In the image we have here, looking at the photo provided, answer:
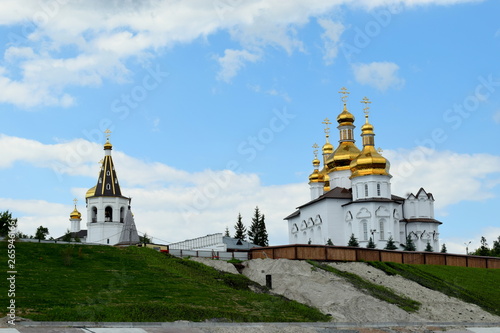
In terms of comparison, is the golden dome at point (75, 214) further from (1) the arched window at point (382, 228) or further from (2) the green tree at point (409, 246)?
(2) the green tree at point (409, 246)

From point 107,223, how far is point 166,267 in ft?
122

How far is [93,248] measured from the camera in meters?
28.0

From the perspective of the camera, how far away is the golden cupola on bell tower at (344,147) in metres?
56.7

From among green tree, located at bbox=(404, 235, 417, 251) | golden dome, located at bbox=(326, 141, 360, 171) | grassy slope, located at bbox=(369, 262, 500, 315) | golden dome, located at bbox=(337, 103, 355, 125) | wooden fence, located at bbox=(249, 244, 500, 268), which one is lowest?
grassy slope, located at bbox=(369, 262, 500, 315)

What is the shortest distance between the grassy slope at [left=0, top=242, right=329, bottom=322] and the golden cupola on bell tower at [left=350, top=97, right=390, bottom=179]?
2606 cm

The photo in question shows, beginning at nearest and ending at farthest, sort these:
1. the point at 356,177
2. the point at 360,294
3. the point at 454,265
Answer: the point at 360,294
the point at 454,265
the point at 356,177

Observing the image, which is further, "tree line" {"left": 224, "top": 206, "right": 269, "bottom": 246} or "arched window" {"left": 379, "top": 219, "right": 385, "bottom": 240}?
"tree line" {"left": 224, "top": 206, "right": 269, "bottom": 246}

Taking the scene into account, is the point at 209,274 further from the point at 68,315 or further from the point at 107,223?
the point at 107,223

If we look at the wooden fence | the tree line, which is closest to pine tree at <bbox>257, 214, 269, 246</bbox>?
the tree line

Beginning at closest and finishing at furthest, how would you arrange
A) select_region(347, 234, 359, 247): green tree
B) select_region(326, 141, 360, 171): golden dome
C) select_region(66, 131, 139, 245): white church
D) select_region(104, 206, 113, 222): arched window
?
select_region(347, 234, 359, 247): green tree → select_region(326, 141, 360, 171): golden dome → select_region(66, 131, 139, 245): white church → select_region(104, 206, 113, 222): arched window

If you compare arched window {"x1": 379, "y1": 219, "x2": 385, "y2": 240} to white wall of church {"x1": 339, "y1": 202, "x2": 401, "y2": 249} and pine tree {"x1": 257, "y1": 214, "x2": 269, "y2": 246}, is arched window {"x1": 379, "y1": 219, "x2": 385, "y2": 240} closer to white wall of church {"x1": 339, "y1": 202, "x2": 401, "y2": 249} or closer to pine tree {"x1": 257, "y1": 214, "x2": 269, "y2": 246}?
white wall of church {"x1": 339, "y1": 202, "x2": 401, "y2": 249}

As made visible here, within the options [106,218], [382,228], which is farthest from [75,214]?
[382,228]

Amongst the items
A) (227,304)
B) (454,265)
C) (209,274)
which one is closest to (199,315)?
(227,304)

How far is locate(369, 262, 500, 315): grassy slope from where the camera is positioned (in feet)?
93.8
